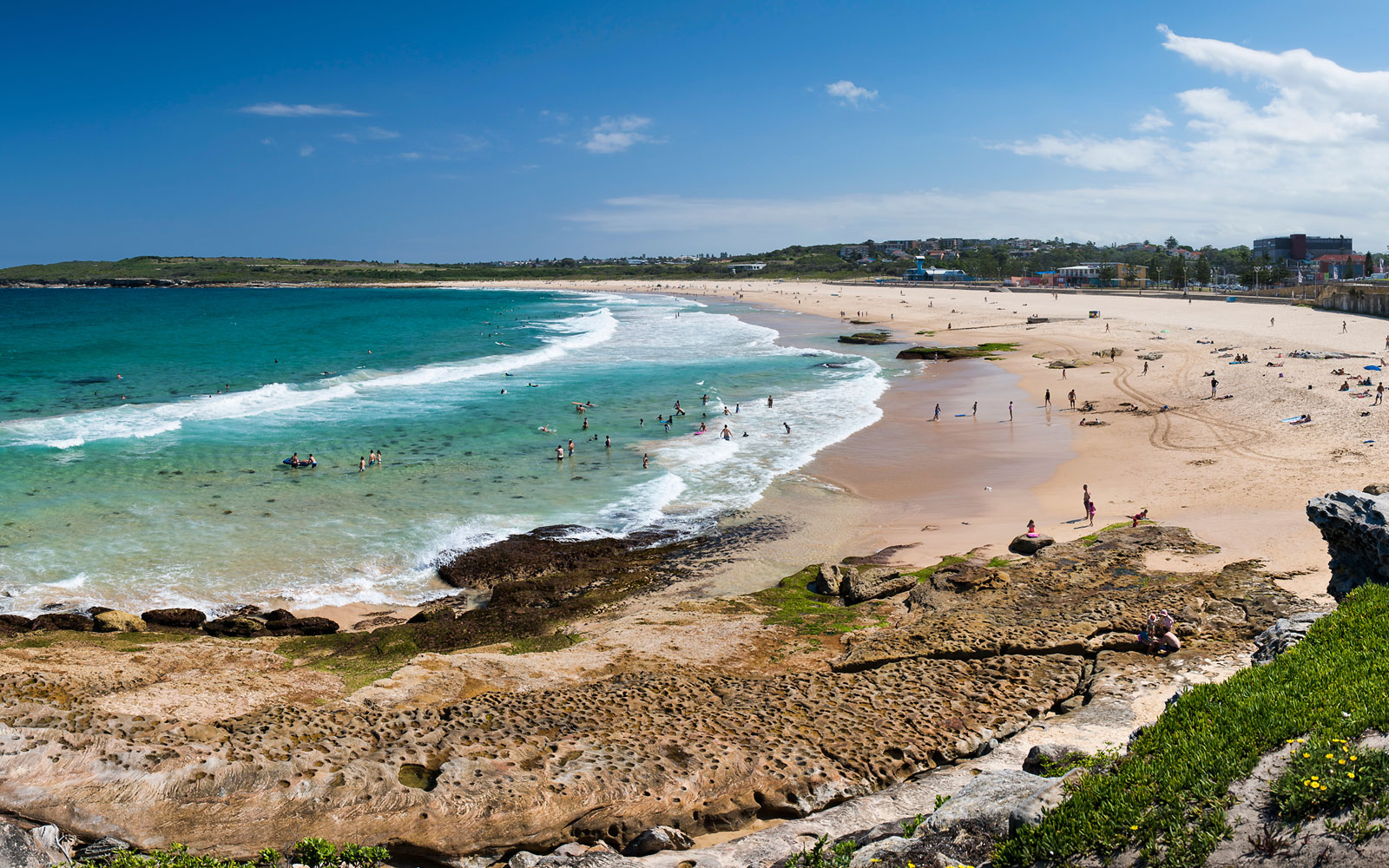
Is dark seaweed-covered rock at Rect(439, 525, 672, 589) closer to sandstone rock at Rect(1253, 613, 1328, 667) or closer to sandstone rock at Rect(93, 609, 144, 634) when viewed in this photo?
sandstone rock at Rect(93, 609, 144, 634)

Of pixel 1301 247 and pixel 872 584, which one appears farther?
pixel 1301 247

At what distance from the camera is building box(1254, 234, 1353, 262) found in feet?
578

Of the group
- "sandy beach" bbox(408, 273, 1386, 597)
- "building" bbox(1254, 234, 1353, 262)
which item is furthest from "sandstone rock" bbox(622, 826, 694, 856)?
"building" bbox(1254, 234, 1353, 262)

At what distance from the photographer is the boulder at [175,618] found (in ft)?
59.9

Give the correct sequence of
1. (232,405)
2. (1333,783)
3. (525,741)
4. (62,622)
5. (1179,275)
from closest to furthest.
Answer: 1. (1333,783)
2. (525,741)
3. (62,622)
4. (232,405)
5. (1179,275)

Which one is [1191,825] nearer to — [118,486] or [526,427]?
[118,486]

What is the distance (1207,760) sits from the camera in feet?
24.8

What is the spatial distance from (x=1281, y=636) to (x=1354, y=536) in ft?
8.17

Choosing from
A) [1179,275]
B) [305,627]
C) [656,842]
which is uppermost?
[1179,275]

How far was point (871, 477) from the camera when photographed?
3028 centimetres

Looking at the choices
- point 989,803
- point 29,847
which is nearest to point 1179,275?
point 989,803

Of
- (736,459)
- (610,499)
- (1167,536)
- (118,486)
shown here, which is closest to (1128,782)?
(1167,536)

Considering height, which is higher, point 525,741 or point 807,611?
point 525,741

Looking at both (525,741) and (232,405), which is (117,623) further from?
(232,405)
